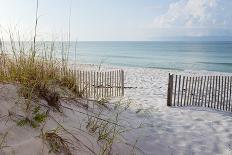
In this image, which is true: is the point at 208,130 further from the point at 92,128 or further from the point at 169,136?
the point at 92,128

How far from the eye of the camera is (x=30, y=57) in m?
4.62

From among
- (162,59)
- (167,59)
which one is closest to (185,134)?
(162,59)

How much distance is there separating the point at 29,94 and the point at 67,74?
191cm

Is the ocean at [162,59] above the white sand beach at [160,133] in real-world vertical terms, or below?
above

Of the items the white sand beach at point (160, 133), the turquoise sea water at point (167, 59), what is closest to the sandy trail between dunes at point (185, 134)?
the white sand beach at point (160, 133)

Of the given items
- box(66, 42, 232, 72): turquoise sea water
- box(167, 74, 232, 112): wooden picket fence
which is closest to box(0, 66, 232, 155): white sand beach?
box(167, 74, 232, 112): wooden picket fence

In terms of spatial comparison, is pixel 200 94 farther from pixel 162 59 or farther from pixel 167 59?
pixel 167 59

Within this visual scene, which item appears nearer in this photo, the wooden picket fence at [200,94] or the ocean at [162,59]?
the wooden picket fence at [200,94]

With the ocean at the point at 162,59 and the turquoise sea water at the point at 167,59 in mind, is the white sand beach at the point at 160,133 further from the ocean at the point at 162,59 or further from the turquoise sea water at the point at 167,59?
the turquoise sea water at the point at 167,59

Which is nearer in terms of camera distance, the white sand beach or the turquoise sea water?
the white sand beach

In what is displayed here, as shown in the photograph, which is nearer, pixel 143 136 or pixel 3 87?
pixel 3 87

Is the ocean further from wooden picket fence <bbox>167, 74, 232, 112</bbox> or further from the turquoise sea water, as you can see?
wooden picket fence <bbox>167, 74, 232, 112</bbox>

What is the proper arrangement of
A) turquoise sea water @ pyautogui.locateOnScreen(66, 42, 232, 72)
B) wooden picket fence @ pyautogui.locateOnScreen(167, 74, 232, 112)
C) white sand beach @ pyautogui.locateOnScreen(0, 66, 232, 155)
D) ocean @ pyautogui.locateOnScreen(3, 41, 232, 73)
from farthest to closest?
turquoise sea water @ pyautogui.locateOnScreen(66, 42, 232, 72) < ocean @ pyautogui.locateOnScreen(3, 41, 232, 73) < wooden picket fence @ pyautogui.locateOnScreen(167, 74, 232, 112) < white sand beach @ pyautogui.locateOnScreen(0, 66, 232, 155)

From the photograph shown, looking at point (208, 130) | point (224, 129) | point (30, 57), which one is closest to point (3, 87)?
point (30, 57)
